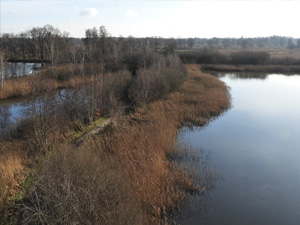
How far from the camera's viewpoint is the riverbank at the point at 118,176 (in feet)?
12.4

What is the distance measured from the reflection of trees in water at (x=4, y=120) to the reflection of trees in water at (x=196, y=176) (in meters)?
7.13

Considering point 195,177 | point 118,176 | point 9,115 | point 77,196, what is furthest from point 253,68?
point 77,196

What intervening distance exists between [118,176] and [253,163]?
17.5 ft

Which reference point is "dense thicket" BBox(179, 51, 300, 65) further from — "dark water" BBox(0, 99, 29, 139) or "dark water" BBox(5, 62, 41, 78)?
"dark water" BBox(0, 99, 29, 139)

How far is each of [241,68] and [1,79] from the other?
2891cm

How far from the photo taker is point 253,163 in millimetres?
8688

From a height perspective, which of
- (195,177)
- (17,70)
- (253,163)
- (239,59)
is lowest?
(253,163)

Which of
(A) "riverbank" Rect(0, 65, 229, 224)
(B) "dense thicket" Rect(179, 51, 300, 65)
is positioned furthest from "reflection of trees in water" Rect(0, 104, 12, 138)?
(B) "dense thicket" Rect(179, 51, 300, 65)

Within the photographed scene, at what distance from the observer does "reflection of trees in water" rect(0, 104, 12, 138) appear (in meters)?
10.6

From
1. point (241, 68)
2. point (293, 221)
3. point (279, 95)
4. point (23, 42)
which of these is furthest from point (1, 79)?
point (23, 42)

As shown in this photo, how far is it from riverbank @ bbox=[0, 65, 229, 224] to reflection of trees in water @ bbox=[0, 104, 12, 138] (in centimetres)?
415

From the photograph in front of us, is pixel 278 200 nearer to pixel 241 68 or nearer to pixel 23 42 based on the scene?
pixel 241 68

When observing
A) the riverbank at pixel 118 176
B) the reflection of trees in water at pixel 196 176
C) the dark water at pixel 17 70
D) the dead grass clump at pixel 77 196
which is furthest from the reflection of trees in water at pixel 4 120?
the reflection of trees in water at pixel 196 176

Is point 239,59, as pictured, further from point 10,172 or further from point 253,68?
point 10,172
